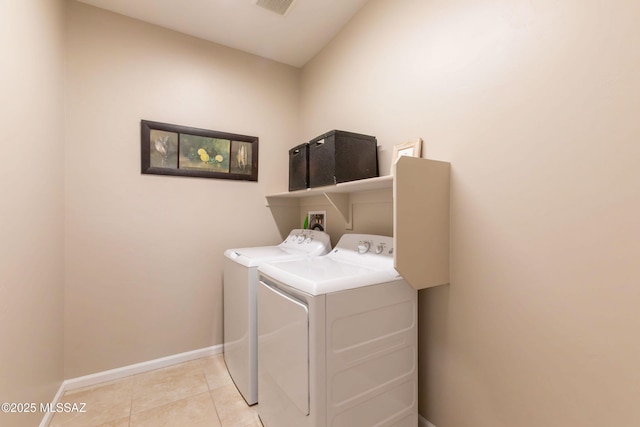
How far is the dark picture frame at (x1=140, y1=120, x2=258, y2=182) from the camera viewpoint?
6.95 ft

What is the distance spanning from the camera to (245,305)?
1.72m

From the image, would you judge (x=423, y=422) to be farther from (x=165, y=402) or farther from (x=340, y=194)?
(x=165, y=402)

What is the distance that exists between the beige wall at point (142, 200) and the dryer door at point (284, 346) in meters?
1.07

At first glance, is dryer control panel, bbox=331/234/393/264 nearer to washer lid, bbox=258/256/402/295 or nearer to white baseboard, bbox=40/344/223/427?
washer lid, bbox=258/256/402/295

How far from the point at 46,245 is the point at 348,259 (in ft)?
5.78

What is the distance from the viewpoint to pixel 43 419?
1493 mm

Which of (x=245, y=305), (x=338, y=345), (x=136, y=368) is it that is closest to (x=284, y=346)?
(x=338, y=345)

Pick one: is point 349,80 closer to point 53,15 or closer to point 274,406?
point 53,15

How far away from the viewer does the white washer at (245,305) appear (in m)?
1.67

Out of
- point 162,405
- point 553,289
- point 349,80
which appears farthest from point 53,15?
point 553,289

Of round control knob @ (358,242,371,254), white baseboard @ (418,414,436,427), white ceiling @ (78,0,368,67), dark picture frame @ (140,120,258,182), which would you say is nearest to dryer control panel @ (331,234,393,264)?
round control knob @ (358,242,371,254)

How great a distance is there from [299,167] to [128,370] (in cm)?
204

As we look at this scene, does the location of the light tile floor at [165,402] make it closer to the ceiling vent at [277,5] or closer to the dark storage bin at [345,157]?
the dark storage bin at [345,157]

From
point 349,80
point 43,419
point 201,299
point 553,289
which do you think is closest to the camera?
point 553,289
